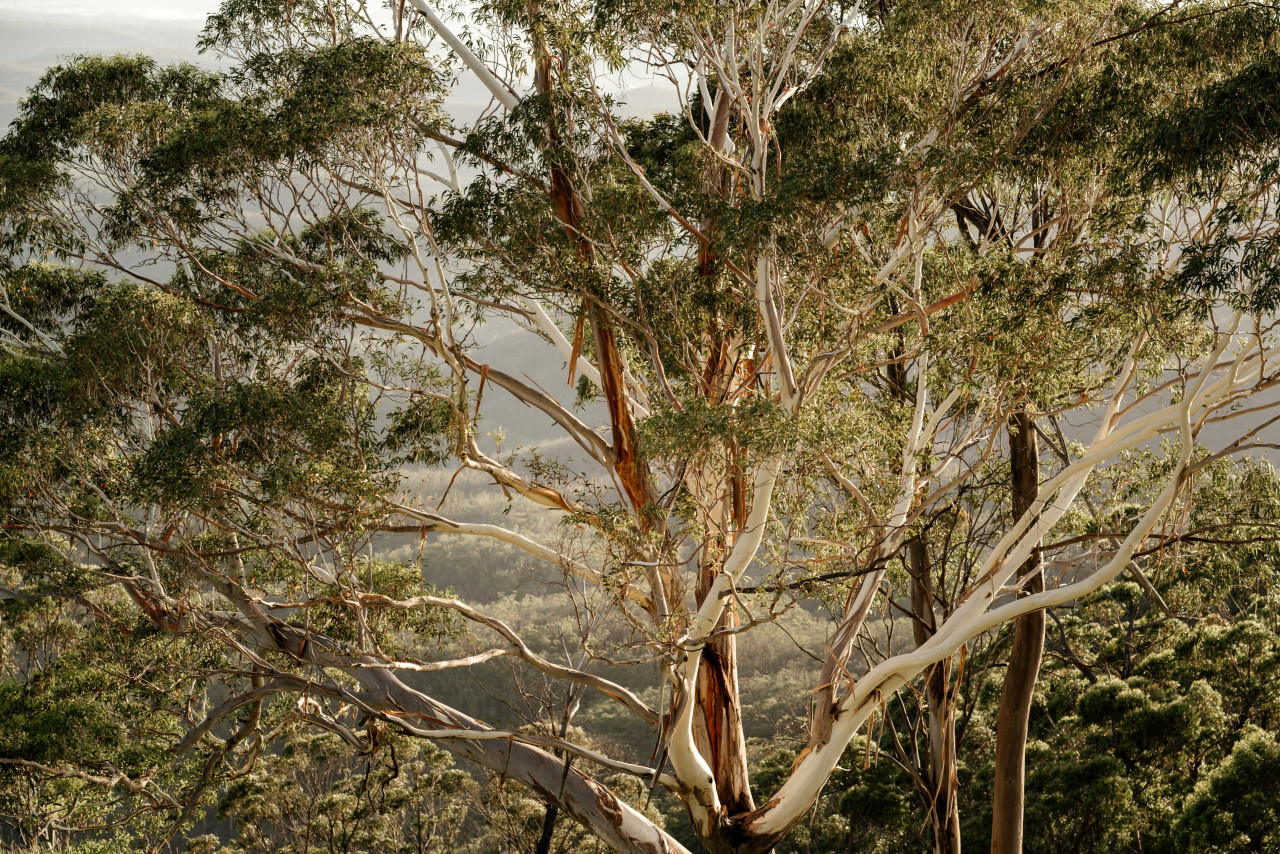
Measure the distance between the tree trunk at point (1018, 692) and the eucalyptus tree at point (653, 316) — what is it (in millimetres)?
427

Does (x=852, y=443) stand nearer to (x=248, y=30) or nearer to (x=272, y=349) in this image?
(x=272, y=349)

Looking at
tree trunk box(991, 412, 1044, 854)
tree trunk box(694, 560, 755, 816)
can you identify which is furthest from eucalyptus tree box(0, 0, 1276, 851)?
tree trunk box(991, 412, 1044, 854)

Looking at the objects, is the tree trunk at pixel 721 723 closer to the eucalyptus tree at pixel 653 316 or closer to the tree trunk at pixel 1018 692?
the eucalyptus tree at pixel 653 316

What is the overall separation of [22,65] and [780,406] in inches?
6094

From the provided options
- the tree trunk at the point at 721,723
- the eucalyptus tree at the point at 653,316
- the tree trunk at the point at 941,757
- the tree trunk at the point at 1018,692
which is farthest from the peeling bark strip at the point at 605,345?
the tree trunk at the point at 1018,692

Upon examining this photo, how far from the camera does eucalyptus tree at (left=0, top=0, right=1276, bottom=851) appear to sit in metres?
5.47

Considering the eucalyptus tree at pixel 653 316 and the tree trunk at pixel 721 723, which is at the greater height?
the eucalyptus tree at pixel 653 316

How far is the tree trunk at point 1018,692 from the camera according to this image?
7.34 meters

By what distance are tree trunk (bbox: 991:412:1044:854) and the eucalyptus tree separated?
427 millimetres

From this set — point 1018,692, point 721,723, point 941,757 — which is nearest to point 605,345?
point 721,723

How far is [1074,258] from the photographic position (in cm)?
580

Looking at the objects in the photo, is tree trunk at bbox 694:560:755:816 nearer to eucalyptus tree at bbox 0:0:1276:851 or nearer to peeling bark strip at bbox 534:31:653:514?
eucalyptus tree at bbox 0:0:1276:851

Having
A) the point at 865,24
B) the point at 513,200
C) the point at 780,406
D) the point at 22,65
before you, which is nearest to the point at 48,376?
the point at 513,200

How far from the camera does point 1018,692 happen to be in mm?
7574
